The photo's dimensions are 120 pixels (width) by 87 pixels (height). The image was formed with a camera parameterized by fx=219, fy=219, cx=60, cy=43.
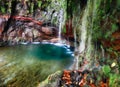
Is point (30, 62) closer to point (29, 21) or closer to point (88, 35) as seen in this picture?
point (88, 35)

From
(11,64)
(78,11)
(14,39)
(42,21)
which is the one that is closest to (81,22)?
(78,11)

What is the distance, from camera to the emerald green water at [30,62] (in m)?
9.59

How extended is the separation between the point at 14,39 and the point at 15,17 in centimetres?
172

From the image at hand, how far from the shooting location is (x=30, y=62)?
1216cm

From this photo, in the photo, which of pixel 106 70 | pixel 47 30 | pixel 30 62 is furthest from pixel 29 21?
pixel 106 70

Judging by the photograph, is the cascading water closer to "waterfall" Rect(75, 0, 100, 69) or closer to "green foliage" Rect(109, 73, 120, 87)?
"waterfall" Rect(75, 0, 100, 69)

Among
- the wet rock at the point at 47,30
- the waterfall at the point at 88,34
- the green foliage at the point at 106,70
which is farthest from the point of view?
the wet rock at the point at 47,30

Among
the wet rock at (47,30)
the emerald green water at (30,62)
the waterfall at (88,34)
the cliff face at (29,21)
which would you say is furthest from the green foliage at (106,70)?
the wet rock at (47,30)

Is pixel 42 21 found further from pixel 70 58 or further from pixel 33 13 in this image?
pixel 70 58

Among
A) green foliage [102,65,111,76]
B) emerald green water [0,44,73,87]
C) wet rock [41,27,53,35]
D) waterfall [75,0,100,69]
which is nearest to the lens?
green foliage [102,65,111,76]

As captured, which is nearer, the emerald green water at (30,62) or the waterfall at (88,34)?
the waterfall at (88,34)

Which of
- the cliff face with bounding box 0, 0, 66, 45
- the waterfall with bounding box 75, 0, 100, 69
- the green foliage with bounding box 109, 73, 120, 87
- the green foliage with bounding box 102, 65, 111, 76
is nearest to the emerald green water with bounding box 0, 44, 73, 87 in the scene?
the cliff face with bounding box 0, 0, 66, 45

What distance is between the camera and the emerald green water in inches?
377

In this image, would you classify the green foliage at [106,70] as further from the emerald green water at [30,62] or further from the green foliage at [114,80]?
the emerald green water at [30,62]
